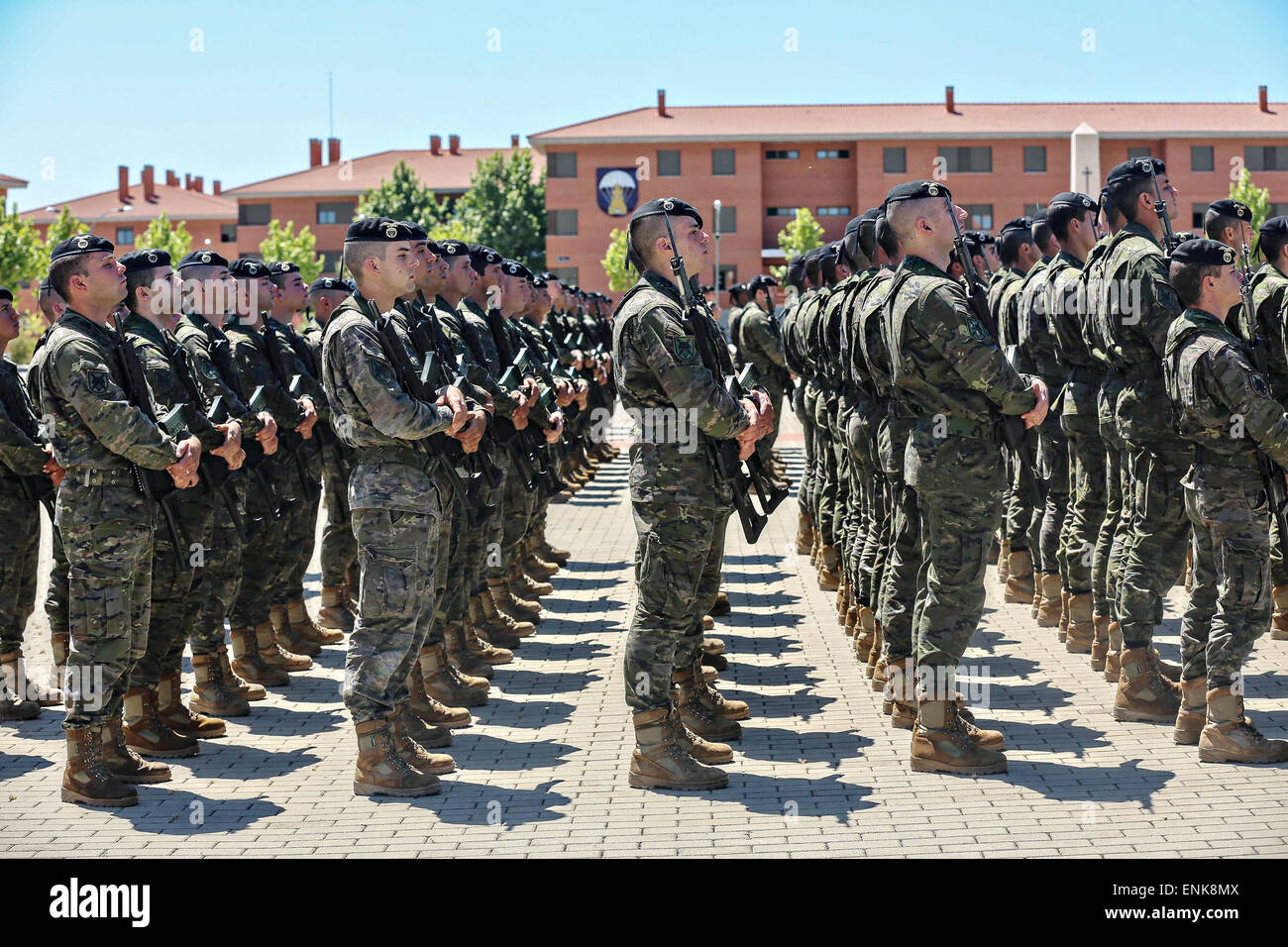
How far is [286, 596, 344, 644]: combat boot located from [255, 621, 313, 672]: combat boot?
61 cm

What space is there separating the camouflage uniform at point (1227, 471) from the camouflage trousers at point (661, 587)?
2.29 meters

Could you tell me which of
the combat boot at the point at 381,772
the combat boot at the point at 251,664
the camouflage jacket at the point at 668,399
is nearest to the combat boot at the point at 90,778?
the combat boot at the point at 381,772

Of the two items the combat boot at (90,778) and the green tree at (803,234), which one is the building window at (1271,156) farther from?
the combat boot at (90,778)

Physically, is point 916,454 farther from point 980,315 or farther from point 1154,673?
point 1154,673

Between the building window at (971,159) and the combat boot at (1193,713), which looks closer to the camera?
the combat boot at (1193,713)

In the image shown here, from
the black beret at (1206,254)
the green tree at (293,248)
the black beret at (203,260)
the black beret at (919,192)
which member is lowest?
the black beret at (1206,254)

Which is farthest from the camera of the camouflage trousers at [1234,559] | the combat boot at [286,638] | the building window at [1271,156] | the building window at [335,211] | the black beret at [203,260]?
the building window at [335,211]

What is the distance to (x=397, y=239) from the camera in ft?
20.0

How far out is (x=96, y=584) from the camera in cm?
578

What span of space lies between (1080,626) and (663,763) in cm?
372

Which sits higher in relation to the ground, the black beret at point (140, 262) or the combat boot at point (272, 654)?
the black beret at point (140, 262)

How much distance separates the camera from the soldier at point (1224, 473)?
588 cm

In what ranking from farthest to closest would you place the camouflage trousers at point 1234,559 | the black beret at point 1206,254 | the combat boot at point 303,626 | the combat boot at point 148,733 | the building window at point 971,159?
the building window at point 971,159 → the combat boot at point 303,626 → the combat boot at point 148,733 → the black beret at point 1206,254 → the camouflage trousers at point 1234,559

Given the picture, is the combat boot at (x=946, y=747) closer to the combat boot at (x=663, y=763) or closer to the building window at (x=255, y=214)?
the combat boot at (x=663, y=763)
